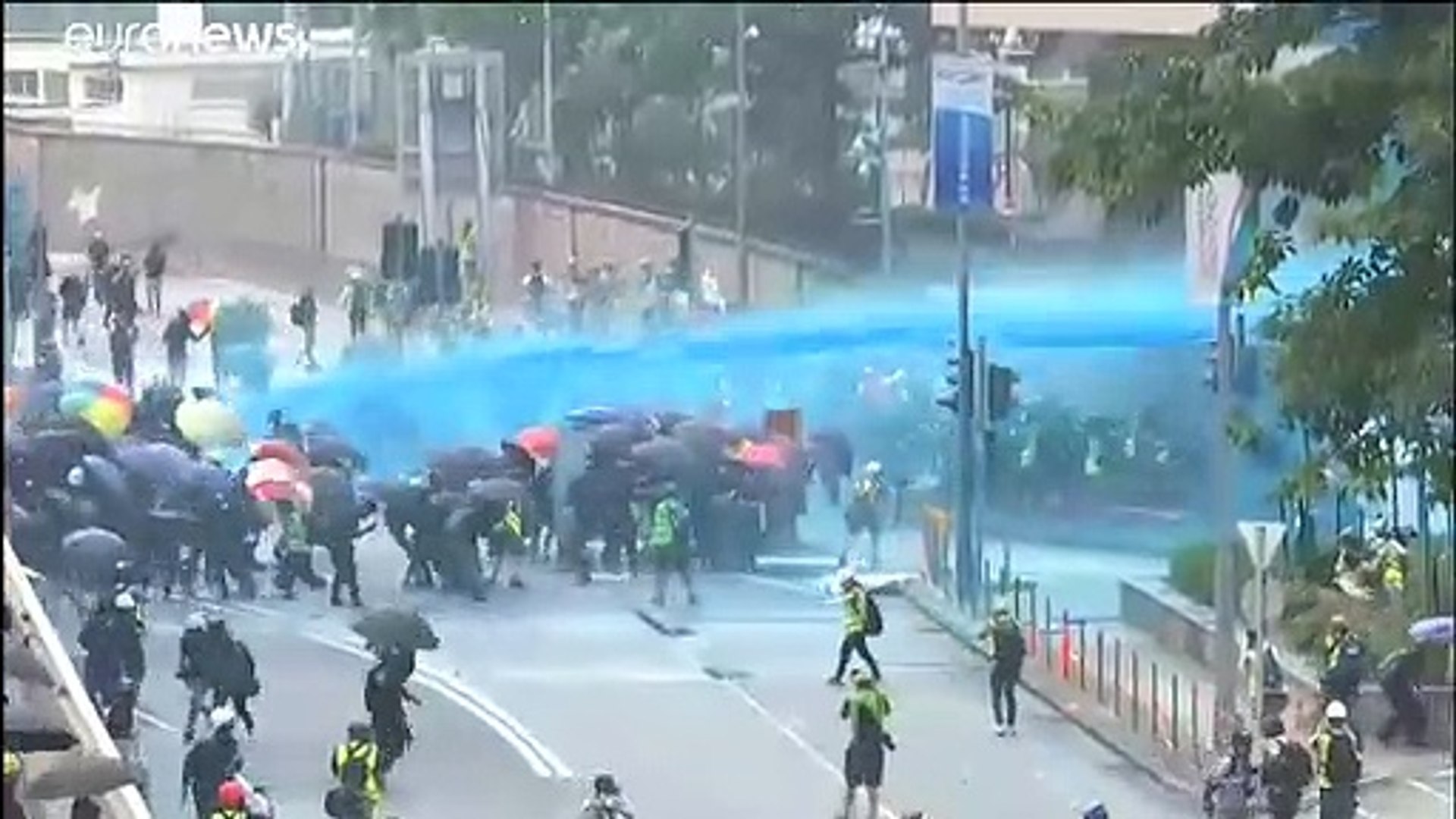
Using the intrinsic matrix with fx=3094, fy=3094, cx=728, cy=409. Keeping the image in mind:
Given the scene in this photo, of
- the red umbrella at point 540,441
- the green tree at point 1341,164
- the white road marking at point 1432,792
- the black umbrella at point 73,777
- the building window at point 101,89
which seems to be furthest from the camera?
the white road marking at point 1432,792

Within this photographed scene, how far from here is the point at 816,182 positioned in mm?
3113

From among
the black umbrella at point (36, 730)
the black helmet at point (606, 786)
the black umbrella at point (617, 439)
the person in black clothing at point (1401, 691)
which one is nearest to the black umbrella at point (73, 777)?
the black umbrella at point (36, 730)

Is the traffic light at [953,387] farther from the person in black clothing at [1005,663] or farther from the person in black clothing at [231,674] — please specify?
the person in black clothing at [231,674]

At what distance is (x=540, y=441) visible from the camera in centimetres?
318

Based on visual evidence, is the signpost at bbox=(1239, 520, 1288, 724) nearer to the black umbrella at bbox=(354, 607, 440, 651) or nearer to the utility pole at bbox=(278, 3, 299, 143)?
the black umbrella at bbox=(354, 607, 440, 651)

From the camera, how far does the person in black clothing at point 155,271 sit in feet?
10.2

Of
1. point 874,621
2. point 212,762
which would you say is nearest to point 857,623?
point 874,621

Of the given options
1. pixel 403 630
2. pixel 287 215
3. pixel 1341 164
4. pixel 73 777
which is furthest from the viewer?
pixel 403 630

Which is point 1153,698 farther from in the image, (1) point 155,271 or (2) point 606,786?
(1) point 155,271

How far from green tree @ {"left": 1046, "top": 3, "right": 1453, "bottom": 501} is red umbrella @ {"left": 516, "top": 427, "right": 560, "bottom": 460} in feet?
2.01

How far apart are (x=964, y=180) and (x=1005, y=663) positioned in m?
0.51

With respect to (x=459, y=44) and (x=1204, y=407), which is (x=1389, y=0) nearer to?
(x=1204, y=407)

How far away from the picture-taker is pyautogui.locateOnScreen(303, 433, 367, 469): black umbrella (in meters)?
3.17

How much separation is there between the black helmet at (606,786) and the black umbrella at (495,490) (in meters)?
0.30
